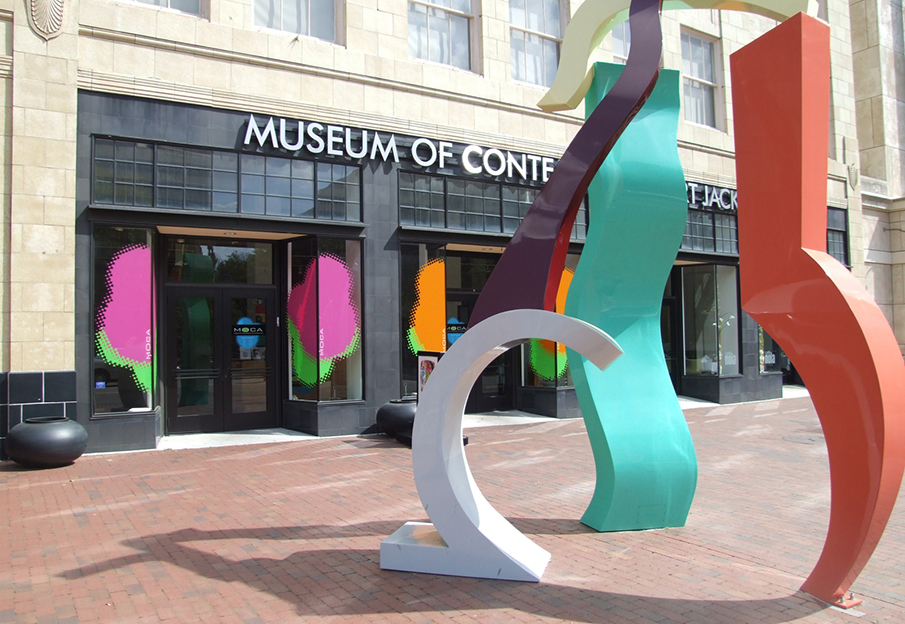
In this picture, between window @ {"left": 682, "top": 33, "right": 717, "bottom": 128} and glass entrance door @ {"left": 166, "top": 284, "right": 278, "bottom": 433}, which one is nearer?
glass entrance door @ {"left": 166, "top": 284, "right": 278, "bottom": 433}

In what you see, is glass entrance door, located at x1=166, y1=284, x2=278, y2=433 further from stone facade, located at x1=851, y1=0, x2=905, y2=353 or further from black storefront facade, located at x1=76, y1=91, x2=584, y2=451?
stone facade, located at x1=851, y1=0, x2=905, y2=353

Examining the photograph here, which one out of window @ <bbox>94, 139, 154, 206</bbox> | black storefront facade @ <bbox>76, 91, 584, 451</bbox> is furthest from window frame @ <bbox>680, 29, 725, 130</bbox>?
window @ <bbox>94, 139, 154, 206</bbox>

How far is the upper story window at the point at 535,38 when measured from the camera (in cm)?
1530

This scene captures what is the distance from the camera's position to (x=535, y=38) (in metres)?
15.6

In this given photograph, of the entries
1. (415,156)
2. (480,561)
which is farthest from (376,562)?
(415,156)

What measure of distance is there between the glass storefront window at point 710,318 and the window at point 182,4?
1345 cm

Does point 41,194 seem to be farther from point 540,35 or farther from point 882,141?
point 882,141

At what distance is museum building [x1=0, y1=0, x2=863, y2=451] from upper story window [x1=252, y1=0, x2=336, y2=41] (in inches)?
2.1

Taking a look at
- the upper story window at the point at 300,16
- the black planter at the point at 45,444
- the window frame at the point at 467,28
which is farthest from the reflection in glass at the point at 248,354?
the window frame at the point at 467,28

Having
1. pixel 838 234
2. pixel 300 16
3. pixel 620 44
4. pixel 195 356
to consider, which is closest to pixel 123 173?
pixel 195 356

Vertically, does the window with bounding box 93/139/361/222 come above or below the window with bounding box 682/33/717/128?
below

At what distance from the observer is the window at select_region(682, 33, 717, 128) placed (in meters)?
18.5

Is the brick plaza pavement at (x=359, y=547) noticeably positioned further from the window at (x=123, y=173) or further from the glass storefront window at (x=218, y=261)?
the window at (x=123, y=173)

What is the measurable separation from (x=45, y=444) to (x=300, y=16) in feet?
28.3
